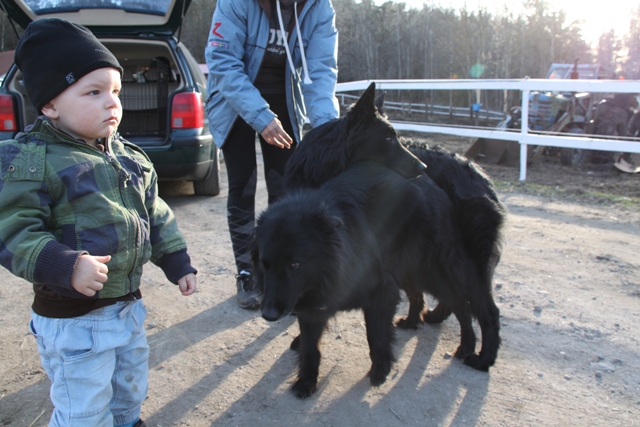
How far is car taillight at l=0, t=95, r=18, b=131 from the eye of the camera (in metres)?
4.64

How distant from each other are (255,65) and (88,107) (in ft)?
5.03

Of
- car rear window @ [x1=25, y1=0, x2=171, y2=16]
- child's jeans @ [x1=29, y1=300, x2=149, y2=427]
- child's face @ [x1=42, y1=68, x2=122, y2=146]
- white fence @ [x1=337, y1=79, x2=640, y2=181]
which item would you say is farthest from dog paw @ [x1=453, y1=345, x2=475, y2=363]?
white fence @ [x1=337, y1=79, x2=640, y2=181]

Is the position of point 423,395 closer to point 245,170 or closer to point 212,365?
point 212,365

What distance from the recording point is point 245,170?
10.3ft

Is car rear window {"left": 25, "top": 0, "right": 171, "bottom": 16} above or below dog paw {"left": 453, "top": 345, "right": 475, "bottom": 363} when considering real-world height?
above

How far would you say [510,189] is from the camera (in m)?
6.54

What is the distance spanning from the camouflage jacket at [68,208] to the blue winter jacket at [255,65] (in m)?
1.05

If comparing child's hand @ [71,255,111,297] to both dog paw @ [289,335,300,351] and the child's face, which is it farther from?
dog paw @ [289,335,300,351]

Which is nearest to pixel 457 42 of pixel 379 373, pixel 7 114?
pixel 7 114

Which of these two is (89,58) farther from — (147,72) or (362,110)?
(147,72)

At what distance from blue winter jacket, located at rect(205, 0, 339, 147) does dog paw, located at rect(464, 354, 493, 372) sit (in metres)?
1.60

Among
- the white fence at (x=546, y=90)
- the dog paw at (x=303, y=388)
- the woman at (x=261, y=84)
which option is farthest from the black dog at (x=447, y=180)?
the white fence at (x=546, y=90)

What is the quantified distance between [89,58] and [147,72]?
4.66m

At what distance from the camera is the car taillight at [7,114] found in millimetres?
4639
